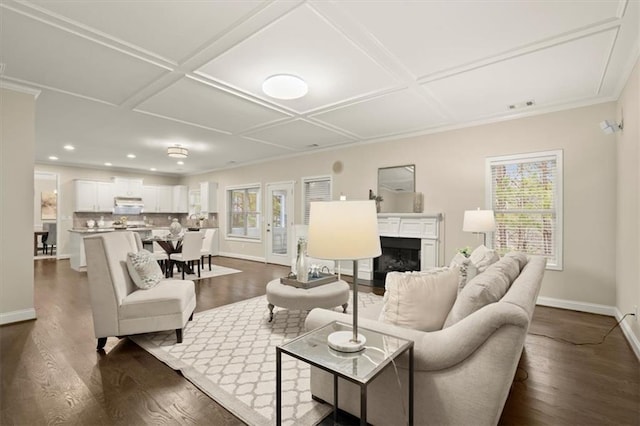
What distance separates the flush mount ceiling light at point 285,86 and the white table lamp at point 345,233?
6.75ft

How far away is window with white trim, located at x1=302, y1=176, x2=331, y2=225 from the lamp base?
4778mm

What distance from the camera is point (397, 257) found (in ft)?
17.6

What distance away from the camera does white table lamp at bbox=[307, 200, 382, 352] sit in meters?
1.41

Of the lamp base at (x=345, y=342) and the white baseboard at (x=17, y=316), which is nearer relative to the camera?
the lamp base at (x=345, y=342)

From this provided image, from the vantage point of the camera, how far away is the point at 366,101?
12.4 ft

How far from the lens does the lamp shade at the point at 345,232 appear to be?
141cm

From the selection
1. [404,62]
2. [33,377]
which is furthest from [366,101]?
[33,377]

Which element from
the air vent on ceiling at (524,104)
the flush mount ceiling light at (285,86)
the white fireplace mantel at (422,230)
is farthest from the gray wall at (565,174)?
the flush mount ceiling light at (285,86)

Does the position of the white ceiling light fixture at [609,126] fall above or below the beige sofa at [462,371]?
above

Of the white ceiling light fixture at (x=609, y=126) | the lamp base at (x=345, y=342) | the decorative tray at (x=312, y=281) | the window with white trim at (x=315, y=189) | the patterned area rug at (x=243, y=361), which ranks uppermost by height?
the white ceiling light fixture at (x=609, y=126)

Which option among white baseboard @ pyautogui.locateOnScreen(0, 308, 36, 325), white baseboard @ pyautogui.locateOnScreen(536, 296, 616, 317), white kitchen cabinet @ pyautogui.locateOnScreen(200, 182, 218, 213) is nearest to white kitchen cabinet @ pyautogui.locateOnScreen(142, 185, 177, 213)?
white kitchen cabinet @ pyautogui.locateOnScreen(200, 182, 218, 213)

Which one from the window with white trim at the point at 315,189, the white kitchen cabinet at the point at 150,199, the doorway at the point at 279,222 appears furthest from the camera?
the white kitchen cabinet at the point at 150,199

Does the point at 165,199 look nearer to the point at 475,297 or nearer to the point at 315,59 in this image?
the point at 315,59

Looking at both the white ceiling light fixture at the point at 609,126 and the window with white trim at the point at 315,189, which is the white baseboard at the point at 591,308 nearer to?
the white ceiling light fixture at the point at 609,126
